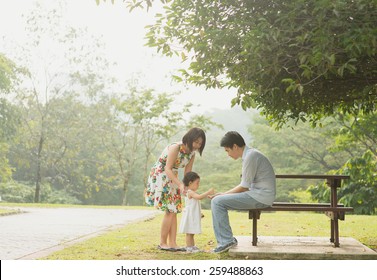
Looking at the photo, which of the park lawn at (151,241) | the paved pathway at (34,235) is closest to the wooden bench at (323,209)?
the park lawn at (151,241)

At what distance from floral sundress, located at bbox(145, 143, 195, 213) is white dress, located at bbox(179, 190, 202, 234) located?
0.14 m

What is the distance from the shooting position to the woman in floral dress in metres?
7.34

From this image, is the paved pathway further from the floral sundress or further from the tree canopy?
the tree canopy

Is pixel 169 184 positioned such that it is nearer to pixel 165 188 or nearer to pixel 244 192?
pixel 165 188

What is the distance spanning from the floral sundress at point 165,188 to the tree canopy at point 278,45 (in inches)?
43.0

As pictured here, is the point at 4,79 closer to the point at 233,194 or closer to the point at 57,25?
the point at 57,25

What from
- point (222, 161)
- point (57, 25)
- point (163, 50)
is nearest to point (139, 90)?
point (57, 25)

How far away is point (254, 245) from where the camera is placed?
752cm

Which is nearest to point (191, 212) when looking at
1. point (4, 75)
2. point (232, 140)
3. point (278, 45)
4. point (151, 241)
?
point (232, 140)

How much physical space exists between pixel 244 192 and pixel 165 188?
1138 millimetres

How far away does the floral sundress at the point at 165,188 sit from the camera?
7.47 meters

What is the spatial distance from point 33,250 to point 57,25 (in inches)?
1012

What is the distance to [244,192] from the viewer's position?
7.08m

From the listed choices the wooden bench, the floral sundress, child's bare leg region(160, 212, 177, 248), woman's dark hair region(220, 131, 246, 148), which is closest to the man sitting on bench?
woman's dark hair region(220, 131, 246, 148)
